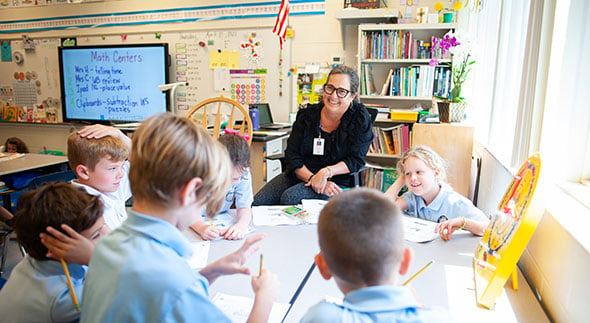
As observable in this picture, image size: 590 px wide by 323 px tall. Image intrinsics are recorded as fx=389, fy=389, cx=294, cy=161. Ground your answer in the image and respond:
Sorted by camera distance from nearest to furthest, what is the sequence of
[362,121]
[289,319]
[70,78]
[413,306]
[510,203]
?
[413,306], [289,319], [510,203], [362,121], [70,78]

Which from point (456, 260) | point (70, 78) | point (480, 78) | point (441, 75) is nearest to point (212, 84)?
point (70, 78)

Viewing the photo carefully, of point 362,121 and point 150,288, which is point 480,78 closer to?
point 362,121

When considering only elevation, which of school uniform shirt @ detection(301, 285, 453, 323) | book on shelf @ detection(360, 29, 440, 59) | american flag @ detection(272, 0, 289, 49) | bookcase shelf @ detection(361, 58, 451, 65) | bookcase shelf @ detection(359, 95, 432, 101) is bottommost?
school uniform shirt @ detection(301, 285, 453, 323)

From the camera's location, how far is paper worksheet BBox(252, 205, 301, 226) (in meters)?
1.61

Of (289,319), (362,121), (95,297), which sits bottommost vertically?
(289,319)

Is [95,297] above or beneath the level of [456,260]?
above

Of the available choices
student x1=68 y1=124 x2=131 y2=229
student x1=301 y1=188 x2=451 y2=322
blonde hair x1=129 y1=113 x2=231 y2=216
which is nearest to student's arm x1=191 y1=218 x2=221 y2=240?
student x1=68 y1=124 x2=131 y2=229

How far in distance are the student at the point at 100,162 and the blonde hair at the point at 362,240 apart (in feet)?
3.30

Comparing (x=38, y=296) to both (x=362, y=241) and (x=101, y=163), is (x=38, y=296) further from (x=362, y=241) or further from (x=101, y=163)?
(x=362, y=241)

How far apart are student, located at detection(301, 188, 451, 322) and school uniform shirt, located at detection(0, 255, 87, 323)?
0.62 m

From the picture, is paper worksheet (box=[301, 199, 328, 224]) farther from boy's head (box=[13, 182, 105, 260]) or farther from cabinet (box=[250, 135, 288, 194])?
cabinet (box=[250, 135, 288, 194])

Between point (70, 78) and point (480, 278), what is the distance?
5.50m

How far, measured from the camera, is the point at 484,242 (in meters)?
1.25

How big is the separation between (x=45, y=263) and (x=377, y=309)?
32.2 inches
